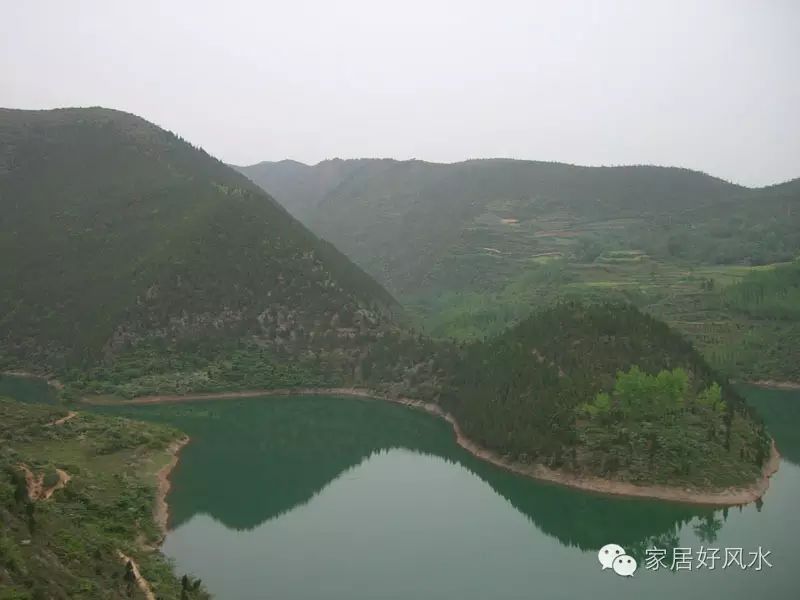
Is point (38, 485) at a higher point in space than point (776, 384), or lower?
lower

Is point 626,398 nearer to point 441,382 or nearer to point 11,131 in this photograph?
point 441,382

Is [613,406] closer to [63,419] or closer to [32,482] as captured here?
[32,482]

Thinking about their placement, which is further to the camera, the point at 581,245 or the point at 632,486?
the point at 581,245

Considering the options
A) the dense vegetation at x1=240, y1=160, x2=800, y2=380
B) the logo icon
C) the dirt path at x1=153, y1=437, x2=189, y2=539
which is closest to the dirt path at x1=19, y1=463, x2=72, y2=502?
the dirt path at x1=153, y1=437, x2=189, y2=539

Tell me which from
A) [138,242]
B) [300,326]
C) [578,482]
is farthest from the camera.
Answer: [138,242]

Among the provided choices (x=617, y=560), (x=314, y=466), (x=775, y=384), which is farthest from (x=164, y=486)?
(x=775, y=384)

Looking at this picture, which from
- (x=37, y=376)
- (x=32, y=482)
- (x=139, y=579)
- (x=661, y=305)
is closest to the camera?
(x=139, y=579)

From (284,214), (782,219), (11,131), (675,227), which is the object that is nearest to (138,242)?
(284,214)
